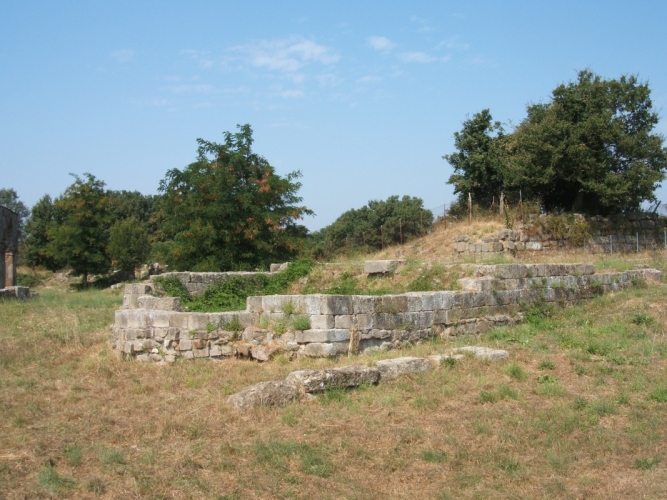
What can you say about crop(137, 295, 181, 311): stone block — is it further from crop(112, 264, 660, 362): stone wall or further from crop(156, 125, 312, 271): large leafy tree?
crop(156, 125, 312, 271): large leafy tree

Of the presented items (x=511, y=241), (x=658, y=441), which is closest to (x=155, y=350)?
(x=658, y=441)

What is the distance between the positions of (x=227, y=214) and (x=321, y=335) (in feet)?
49.0

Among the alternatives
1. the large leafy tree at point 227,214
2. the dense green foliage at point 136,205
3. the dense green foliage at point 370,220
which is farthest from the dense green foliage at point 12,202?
the large leafy tree at point 227,214

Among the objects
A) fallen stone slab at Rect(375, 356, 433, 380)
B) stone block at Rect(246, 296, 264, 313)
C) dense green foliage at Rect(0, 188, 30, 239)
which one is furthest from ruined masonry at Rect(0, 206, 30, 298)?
dense green foliage at Rect(0, 188, 30, 239)

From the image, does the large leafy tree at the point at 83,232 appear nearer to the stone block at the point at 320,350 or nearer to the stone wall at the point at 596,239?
the stone wall at the point at 596,239

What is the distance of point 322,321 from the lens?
378 inches

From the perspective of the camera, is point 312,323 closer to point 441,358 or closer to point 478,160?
point 441,358

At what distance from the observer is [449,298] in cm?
1118

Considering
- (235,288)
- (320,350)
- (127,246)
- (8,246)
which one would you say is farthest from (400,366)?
(127,246)

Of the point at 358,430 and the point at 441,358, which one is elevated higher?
the point at 441,358

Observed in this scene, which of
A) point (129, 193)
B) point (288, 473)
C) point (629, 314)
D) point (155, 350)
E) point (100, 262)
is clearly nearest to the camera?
point (288, 473)

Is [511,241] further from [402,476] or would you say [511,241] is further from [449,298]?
[402,476]

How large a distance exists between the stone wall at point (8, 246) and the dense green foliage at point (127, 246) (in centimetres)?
753

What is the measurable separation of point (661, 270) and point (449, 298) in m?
9.09
